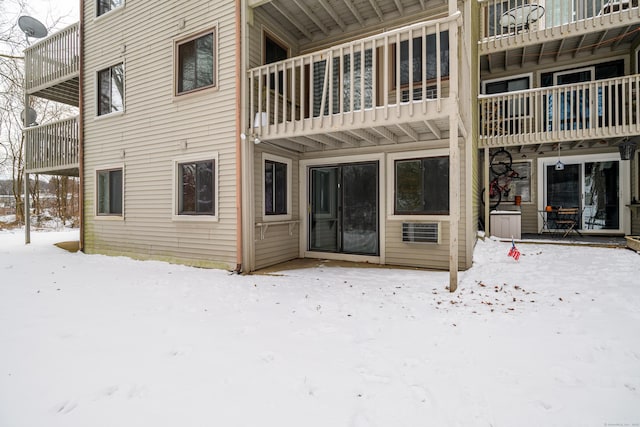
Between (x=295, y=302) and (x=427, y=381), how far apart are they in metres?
2.22

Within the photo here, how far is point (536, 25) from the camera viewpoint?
8820 mm

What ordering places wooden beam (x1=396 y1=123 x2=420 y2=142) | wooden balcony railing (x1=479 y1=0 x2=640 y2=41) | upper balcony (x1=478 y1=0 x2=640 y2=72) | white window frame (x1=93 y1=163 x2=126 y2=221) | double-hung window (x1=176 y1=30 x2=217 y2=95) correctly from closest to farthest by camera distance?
wooden beam (x1=396 y1=123 x2=420 y2=142) → double-hung window (x1=176 y1=30 x2=217 y2=95) → wooden balcony railing (x1=479 y1=0 x2=640 y2=41) → upper balcony (x1=478 y1=0 x2=640 y2=72) → white window frame (x1=93 y1=163 x2=126 y2=221)

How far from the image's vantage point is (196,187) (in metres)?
6.76

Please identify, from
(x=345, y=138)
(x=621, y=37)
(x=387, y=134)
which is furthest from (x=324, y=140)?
(x=621, y=37)

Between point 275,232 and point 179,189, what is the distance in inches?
91.9

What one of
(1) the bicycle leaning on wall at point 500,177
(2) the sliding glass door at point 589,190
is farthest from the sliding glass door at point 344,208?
(2) the sliding glass door at point 589,190

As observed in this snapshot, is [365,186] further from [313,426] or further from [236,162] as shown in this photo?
[313,426]

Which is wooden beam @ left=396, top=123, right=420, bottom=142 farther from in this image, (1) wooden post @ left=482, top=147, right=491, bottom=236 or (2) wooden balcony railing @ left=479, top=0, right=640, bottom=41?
(2) wooden balcony railing @ left=479, top=0, right=640, bottom=41

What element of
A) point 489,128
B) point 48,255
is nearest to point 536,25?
point 489,128

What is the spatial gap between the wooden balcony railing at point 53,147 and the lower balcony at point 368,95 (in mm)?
6446

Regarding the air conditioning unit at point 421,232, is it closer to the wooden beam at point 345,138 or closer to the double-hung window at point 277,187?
the wooden beam at point 345,138

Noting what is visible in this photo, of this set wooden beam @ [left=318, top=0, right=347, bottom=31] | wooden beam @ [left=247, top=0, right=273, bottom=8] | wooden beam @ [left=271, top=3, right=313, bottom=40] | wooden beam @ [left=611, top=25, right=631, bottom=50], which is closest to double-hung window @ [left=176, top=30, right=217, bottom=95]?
wooden beam @ [left=247, top=0, right=273, bottom=8]

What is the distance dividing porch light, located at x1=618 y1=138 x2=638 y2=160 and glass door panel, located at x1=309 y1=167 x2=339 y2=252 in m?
7.50

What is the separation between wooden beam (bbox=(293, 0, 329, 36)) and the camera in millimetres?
6163
